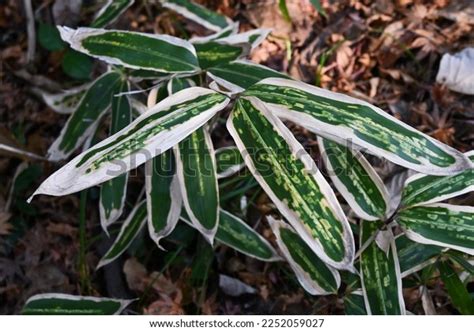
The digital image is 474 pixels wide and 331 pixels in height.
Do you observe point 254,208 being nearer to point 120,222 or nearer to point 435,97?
point 120,222

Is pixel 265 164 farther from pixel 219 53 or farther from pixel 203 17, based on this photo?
pixel 203 17

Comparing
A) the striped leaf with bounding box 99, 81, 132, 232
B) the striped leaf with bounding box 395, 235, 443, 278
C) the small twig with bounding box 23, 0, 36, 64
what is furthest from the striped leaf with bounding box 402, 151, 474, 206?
the small twig with bounding box 23, 0, 36, 64

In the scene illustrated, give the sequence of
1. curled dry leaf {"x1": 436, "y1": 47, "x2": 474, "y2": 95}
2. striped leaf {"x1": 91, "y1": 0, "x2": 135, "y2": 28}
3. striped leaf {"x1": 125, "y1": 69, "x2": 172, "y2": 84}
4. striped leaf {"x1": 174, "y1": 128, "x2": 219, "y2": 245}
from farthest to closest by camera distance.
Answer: curled dry leaf {"x1": 436, "y1": 47, "x2": 474, "y2": 95}
striped leaf {"x1": 91, "y1": 0, "x2": 135, "y2": 28}
striped leaf {"x1": 125, "y1": 69, "x2": 172, "y2": 84}
striped leaf {"x1": 174, "y1": 128, "x2": 219, "y2": 245}

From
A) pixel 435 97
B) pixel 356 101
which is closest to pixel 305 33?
pixel 435 97

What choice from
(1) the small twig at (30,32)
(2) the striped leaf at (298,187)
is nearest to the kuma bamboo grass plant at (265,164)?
(2) the striped leaf at (298,187)

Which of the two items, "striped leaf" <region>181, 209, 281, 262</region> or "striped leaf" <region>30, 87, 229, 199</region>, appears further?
"striped leaf" <region>181, 209, 281, 262</region>

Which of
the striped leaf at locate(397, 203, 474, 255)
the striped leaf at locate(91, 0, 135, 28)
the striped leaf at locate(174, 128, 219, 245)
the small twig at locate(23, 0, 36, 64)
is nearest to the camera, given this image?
the striped leaf at locate(397, 203, 474, 255)

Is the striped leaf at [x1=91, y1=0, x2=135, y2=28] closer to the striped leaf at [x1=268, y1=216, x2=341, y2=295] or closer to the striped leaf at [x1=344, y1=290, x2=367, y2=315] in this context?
the striped leaf at [x1=268, y1=216, x2=341, y2=295]
